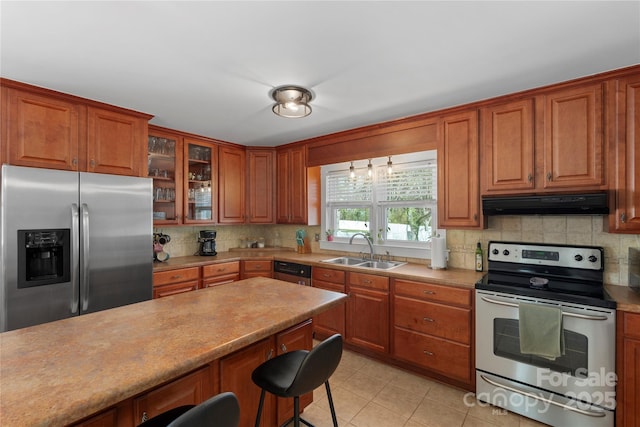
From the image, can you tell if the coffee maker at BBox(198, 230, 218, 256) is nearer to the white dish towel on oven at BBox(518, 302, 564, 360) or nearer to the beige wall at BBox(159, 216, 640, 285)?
the beige wall at BBox(159, 216, 640, 285)

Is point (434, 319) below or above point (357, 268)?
below

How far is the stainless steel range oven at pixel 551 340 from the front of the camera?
1.88 meters

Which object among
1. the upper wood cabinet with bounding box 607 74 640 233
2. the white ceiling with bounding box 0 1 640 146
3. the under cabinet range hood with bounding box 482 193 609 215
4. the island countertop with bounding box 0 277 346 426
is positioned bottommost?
the island countertop with bounding box 0 277 346 426

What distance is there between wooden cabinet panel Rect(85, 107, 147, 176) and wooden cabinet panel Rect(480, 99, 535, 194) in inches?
120

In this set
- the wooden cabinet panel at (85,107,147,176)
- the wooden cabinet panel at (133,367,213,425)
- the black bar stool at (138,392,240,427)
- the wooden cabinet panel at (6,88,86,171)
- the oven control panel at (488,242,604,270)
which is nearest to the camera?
the black bar stool at (138,392,240,427)

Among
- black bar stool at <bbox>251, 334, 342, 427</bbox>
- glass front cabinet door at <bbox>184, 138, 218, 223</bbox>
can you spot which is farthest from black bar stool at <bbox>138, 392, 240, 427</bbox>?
glass front cabinet door at <bbox>184, 138, 218, 223</bbox>

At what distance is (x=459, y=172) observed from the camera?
2672mm

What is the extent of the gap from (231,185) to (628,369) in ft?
12.9

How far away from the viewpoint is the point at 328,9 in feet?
4.57

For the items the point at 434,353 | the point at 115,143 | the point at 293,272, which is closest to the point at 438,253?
the point at 434,353

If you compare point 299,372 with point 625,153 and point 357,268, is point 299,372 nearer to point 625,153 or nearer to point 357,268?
point 357,268

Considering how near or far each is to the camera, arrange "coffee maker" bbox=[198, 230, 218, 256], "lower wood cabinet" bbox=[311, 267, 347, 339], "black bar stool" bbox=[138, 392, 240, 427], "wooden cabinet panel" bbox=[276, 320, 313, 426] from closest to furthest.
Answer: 1. "black bar stool" bbox=[138, 392, 240, 427]
2. "wooden cabinet panel" bbox=[276, 320, 313, 426]
3. "lower wood cabinet" bbox=[311, 267, 347, 339]
4. "coffee maker" bbox=[198, 230, 218, 256]

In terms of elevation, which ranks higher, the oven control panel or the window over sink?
the window over sink

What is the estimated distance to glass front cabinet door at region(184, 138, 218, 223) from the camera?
3.58 m
